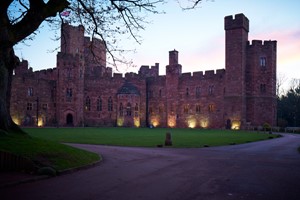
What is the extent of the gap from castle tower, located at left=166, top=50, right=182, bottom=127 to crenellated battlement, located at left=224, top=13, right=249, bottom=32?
36.4ft

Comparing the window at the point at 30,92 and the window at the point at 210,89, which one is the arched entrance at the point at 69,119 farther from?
the window at the point at 210,89

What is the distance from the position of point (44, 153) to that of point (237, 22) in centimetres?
4569

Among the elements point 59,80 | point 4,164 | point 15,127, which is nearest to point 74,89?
point 59,80

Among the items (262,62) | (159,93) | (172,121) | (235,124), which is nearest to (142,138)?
(235,124)

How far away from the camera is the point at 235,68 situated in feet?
169

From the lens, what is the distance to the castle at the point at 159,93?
169ft

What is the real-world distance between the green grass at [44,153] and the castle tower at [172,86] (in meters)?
47.1

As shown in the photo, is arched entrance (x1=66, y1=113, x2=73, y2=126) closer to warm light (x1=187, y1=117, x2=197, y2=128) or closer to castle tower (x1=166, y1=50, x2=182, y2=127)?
castle tower (x1=166, y1=50, x2=182, y2=127)

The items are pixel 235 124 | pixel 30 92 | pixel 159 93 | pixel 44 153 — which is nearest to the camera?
pixel 44 153

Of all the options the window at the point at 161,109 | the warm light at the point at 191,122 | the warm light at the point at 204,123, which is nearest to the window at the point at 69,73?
the window at the point at 161,109

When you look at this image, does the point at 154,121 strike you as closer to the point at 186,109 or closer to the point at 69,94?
the point at 186,109

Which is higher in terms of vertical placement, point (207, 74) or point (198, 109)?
point (207, 74)

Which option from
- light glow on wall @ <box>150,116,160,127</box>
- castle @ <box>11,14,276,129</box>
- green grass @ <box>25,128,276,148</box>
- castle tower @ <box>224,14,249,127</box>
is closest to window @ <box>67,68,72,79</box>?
castle @ <box>11,14,276,129</box>

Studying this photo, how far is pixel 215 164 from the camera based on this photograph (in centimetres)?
1313
